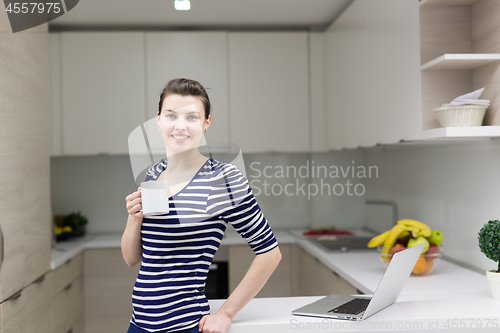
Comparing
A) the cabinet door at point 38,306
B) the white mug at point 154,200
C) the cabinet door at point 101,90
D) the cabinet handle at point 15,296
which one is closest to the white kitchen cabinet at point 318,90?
the cabinet door at point 101,90

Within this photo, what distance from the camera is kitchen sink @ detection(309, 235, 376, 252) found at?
266cm

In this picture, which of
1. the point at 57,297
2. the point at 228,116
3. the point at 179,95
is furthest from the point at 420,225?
the point at 57,297

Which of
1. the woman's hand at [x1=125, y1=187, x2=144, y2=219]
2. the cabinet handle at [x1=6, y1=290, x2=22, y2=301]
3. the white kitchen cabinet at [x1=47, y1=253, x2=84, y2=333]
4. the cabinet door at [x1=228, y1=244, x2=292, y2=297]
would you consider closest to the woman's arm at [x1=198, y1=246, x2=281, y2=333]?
the woman's hand at [x1=125, y1=187, x2=144, y2=219]

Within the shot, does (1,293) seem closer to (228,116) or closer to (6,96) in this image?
(6,96)

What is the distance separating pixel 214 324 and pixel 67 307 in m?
1.84

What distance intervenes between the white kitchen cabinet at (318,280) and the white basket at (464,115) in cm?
81

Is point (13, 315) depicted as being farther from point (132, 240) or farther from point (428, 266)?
point (428, 266)

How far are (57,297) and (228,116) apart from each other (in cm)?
158

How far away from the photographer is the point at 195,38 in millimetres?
3176

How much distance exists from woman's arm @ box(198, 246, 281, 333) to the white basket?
82 centimetres

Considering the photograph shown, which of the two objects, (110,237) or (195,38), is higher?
(195,38)

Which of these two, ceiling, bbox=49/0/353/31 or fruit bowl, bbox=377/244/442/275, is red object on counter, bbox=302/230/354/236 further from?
ceiling, bbox=49/0/353/31

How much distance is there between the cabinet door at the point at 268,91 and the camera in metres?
3.23

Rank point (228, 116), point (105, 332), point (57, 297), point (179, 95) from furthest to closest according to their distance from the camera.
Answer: point (228, 116) < point (105, 332) < point (57, 297) < point (179, 95)
